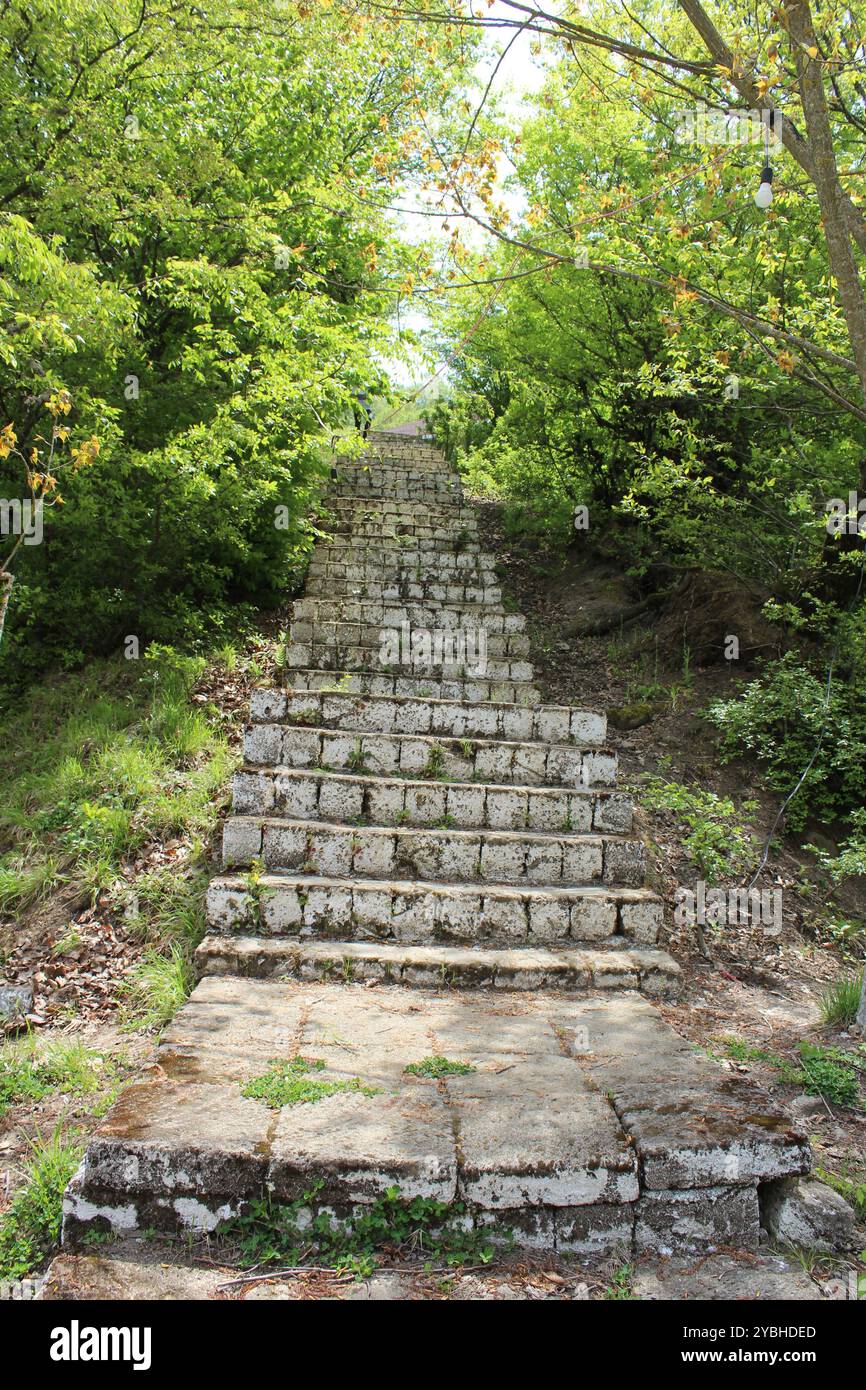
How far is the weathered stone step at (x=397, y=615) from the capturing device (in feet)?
23.0

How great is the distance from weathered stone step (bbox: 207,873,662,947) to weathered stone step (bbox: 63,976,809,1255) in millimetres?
883

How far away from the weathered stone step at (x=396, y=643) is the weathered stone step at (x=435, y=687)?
20 cm

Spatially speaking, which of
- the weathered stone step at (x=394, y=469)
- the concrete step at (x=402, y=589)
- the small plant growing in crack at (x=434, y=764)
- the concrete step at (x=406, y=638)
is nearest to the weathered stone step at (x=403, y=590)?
the concrete step at (x=402, y=589)

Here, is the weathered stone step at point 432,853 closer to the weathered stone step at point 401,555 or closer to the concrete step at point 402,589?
the concrete step at point 402,589

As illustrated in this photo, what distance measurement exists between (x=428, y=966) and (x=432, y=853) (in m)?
0.74

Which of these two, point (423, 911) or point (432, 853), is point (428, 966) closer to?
point (423, 911)

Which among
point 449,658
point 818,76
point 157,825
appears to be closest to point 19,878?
point 157,825

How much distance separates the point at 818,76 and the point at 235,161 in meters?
5.27

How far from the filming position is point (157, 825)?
15.7ft

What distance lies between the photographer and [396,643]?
6.53 m

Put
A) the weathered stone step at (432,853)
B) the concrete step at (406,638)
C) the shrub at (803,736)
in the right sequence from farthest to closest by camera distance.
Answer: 1. the concrete step at (406,638)
2. the shrub at (803,736)
3. the weathered stone step at (432,853)

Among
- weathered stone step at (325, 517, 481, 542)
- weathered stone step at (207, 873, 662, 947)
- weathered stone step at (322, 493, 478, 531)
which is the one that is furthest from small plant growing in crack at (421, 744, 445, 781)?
weathered stone step at (322, 493, 478, 531)

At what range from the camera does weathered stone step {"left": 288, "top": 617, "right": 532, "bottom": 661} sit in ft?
21.1

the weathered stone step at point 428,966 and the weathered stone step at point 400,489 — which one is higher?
the weathered stone step at point 400,489
